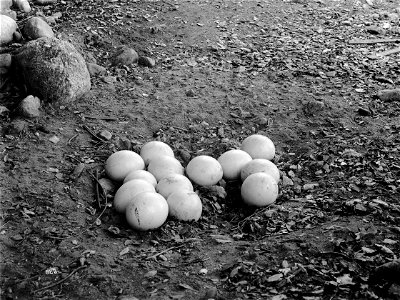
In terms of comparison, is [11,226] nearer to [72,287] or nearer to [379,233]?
[72,287]

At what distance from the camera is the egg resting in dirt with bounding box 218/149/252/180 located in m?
3.77

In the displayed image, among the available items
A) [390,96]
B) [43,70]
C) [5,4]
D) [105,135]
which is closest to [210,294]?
[105,135]

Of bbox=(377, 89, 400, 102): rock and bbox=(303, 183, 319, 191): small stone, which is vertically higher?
bbox=(377, 89, 400, 102): rock

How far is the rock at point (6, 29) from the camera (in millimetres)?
4824

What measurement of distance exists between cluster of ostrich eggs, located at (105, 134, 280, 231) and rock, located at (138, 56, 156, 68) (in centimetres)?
153

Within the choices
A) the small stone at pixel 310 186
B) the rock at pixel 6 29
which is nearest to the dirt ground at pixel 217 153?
the small stone at pixel 310 186

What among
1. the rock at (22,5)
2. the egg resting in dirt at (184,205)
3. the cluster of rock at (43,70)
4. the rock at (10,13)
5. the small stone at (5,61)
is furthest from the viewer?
the rock at (22,5)

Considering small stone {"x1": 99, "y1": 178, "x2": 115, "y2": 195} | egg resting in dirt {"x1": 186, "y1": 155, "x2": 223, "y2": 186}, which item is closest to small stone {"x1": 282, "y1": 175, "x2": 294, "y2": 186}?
egg resting in dirt {"x1": 186, "y1": 155, "x2": 223, "y2": 186}

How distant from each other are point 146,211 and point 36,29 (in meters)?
2.49

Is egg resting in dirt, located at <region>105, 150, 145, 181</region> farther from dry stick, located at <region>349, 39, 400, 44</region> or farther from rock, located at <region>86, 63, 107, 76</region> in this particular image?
dry stick, located at <region>349, 39, 400, 44</region>

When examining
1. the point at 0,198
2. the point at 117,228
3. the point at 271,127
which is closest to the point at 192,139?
the point at 271,127

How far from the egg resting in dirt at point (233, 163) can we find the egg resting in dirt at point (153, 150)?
14.3 inches

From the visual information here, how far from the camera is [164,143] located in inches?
154

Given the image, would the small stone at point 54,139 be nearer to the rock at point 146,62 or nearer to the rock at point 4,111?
the rock at point 4,111
